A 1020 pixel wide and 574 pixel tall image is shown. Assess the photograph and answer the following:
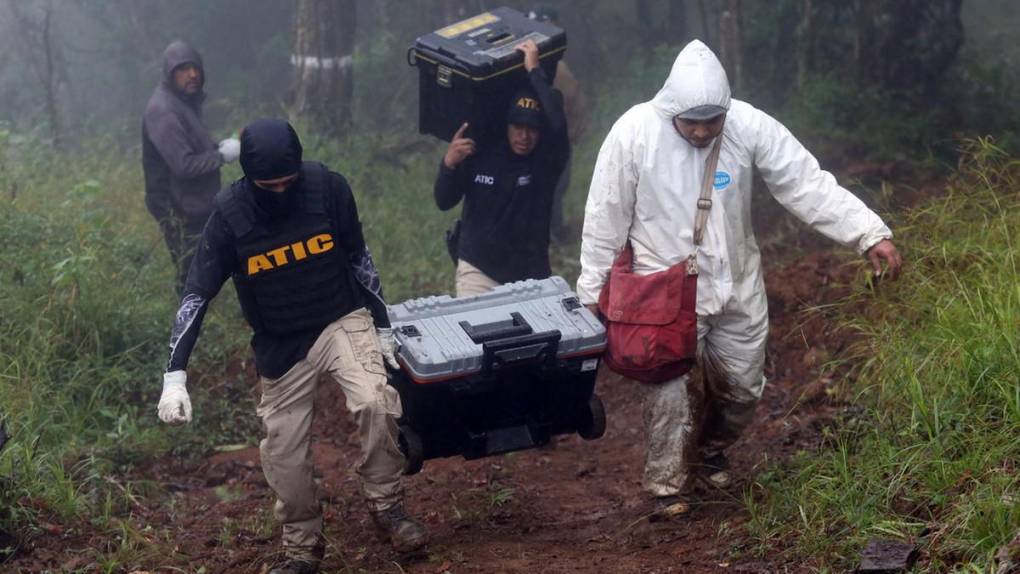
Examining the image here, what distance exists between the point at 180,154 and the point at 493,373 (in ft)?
11.9

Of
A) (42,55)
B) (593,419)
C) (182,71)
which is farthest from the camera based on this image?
(42,55)

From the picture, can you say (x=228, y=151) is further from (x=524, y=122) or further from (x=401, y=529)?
(x=401, y=529)

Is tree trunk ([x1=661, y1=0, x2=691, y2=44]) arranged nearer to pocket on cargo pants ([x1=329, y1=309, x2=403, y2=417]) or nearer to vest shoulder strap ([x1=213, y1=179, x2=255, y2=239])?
pocket on cargo pants ([x1=329, y1=309, x2=403, y2=417])

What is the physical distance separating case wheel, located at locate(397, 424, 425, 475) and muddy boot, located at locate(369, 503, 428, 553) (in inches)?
6.8

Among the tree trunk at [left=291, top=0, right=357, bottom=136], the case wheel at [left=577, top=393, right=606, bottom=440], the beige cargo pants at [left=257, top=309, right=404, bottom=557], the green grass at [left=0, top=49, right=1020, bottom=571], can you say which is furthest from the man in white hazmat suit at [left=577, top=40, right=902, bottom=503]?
the tree trunk at [left=291, top=0, right=357, bottom=136]

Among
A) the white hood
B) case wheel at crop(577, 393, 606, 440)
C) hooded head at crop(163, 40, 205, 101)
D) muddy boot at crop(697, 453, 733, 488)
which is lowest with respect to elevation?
muddy boot at crop(697, 453, 733, 488)

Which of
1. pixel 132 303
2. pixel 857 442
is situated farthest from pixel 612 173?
pixel 132 303

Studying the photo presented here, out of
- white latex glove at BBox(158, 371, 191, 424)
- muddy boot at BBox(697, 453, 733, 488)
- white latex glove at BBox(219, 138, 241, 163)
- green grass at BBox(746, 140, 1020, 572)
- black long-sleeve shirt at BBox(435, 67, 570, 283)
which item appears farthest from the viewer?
white latex glove at BBox(219, 138, 241, 163)

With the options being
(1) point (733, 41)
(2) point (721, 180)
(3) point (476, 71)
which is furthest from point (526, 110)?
(1) point (733, 41)

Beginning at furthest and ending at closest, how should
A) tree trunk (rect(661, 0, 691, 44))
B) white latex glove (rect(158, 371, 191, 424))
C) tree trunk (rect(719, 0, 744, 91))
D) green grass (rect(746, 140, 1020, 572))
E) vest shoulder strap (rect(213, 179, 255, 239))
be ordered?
tree trunk (rect(661, 0, 691, 44)), tree trunk (rect(719, 0, 744, 91)), vest shoulder strap (rect(213, 179, 255, 239)), white latex glove (rect(158, 371, 191, 424)), green grass (rect(746, 140, 1020, 572))

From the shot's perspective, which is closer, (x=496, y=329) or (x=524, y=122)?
(x=496, y=329)

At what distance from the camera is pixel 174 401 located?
418 cm

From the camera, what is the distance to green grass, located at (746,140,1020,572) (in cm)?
367

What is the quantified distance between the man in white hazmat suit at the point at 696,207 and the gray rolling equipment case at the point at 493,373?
0.86ft
